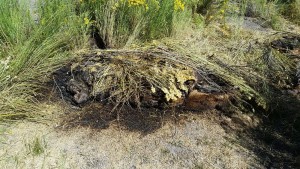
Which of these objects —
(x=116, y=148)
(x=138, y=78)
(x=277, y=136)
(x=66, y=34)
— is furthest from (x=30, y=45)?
(x=277, y=136)

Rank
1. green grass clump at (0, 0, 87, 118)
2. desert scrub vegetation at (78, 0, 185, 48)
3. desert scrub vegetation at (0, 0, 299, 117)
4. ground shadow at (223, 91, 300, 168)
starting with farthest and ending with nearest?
desert scrub vegetation at (78, 0, 185, 48)
desert scrub vegetation at (0, 0, 299, 117)
green grass clump at (0, 0, 87, 118)
ground shadow at (223, 91, 300, 168)

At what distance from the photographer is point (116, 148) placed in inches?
115

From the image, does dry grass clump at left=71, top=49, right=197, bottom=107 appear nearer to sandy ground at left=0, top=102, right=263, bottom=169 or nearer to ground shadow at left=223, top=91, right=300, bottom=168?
sandy ground at left=0, top=102, right=263, bottom=169

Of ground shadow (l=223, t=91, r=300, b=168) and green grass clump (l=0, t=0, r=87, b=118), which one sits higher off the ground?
green grass clump (l=0, t=0, r=87, b=118)

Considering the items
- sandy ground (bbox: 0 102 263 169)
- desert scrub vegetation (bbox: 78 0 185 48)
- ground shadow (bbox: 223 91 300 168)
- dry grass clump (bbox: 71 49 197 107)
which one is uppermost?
desert scrub vegetation (bbox: 78 0 185 48)

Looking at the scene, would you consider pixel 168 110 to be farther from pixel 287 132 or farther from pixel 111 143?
pixel 287 132

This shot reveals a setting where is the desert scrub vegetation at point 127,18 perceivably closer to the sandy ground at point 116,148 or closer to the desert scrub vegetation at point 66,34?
the desert scrub vegetation at point 66,34

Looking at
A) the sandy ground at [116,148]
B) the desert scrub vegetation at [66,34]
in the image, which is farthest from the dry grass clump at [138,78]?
the sandy ground at [116,148]

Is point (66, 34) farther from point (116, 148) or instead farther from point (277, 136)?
point (277, 136)

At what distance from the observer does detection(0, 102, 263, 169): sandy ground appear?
9.07 feet

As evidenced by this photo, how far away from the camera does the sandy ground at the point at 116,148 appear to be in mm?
2766

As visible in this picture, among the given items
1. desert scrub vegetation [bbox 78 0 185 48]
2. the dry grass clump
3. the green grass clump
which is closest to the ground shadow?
the dry grass clump

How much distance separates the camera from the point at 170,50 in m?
3.99

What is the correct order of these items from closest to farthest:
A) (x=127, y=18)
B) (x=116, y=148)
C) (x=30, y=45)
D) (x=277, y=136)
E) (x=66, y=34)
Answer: (x=116, y=148), (x=277, y=136), (x=30, y=45), (x=66, y=34), (x=127, y=18)
